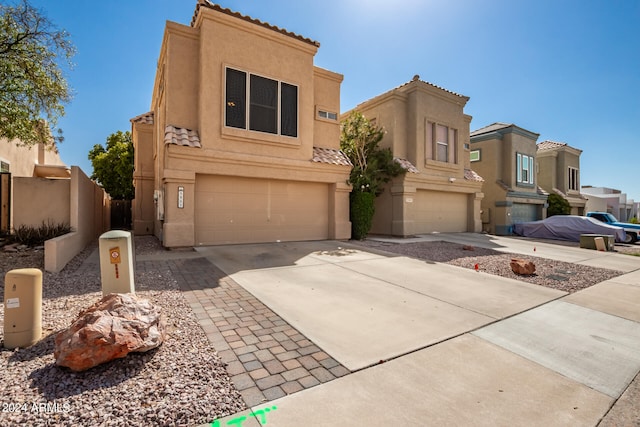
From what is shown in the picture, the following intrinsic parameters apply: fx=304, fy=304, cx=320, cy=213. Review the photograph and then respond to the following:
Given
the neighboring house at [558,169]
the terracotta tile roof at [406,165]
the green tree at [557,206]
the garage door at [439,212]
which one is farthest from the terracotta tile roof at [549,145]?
the terracotta tile roof at [406,165]

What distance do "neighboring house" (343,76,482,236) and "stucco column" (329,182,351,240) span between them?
11.3ft

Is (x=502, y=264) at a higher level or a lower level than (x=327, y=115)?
lower

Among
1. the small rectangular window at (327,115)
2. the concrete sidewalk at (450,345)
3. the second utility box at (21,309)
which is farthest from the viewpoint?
→ the small rectangular window at (327,115)

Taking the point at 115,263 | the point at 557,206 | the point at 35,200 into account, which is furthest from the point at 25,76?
the point at 557,206

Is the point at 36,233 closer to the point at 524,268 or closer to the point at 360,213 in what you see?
the point at 360,213

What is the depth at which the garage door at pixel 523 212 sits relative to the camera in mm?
20578

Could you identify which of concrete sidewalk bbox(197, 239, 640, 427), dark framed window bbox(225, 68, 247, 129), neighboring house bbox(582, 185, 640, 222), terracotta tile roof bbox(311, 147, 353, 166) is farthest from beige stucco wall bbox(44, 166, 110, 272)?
neighboring house bbox(582, 185, 640, 222)

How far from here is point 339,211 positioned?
12.6 m

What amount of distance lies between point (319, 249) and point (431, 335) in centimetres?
655

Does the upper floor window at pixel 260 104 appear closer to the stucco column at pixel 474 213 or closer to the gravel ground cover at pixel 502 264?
the gravel ground cover at pixel 502 264

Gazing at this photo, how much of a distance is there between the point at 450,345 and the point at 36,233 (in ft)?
33.7

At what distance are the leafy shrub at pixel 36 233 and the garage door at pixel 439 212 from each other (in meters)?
14.2

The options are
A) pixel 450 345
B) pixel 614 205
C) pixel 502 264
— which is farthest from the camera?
pixel 614 205

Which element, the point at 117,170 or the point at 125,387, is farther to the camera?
the point at 117,170
